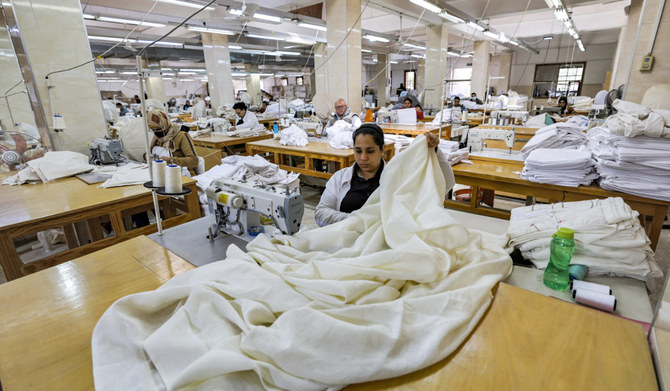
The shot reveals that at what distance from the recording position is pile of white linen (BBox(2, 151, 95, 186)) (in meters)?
2.92

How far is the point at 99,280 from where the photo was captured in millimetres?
1429

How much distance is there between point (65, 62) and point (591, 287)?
4.83m

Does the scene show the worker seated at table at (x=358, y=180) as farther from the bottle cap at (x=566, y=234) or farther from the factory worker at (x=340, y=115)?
the factory worker at (x=340, y=115)

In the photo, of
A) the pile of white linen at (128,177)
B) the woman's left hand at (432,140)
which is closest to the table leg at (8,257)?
the pile of white linen at (128,177)

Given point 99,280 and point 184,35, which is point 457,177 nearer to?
point 99,280

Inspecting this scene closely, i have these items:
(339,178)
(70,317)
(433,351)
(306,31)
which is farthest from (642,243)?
(306,31)

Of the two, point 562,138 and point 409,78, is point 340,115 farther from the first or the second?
point 409,78

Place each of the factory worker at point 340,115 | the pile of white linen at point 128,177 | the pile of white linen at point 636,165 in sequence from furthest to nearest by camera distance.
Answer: the factory worker at point 340,115
the pile of white linen at point 128,177
the pile of white linen at point 636,165

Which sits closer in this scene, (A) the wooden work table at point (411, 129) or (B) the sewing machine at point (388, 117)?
(A) the wooden work table at point (411, 129)

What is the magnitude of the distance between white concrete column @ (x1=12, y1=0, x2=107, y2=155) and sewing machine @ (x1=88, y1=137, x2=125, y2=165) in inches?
15.6

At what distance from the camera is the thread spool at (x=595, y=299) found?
1.19 metres

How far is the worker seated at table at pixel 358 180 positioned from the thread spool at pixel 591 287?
0.86 meters

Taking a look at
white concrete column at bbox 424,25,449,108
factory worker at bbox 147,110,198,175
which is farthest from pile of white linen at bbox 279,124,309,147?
white concrete column at bbox 424,25,449,108

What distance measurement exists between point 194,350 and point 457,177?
282cm
